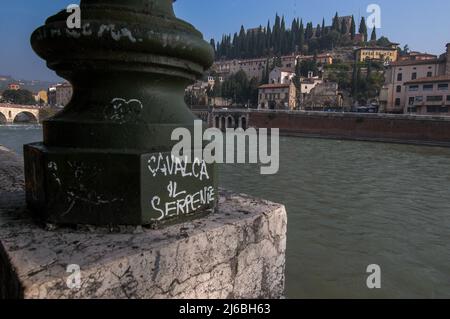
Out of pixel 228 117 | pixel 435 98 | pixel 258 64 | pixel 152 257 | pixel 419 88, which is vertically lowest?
pixel 152 257

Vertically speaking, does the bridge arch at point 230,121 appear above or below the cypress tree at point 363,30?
below

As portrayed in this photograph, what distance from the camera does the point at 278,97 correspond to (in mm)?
67812

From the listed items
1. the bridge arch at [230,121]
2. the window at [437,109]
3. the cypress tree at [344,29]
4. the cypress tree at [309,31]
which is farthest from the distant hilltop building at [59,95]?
the window at [437,109]

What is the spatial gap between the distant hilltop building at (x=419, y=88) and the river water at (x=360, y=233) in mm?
36967

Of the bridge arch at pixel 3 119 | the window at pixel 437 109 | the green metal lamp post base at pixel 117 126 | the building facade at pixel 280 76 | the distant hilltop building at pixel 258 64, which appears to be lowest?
the bridge arch at pixel 3 119

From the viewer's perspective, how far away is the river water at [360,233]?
431 cm

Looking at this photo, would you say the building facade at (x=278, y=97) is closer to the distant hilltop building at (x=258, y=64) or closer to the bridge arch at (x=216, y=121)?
the bridge arch at (x=216, y=121)

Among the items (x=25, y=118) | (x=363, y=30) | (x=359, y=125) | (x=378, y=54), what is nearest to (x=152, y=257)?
(x=359, y=125)

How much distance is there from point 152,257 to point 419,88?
52.5 m

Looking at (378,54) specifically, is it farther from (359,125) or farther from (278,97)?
(359,125)

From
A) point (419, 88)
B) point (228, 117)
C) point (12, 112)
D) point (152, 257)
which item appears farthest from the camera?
point (12, 112)
